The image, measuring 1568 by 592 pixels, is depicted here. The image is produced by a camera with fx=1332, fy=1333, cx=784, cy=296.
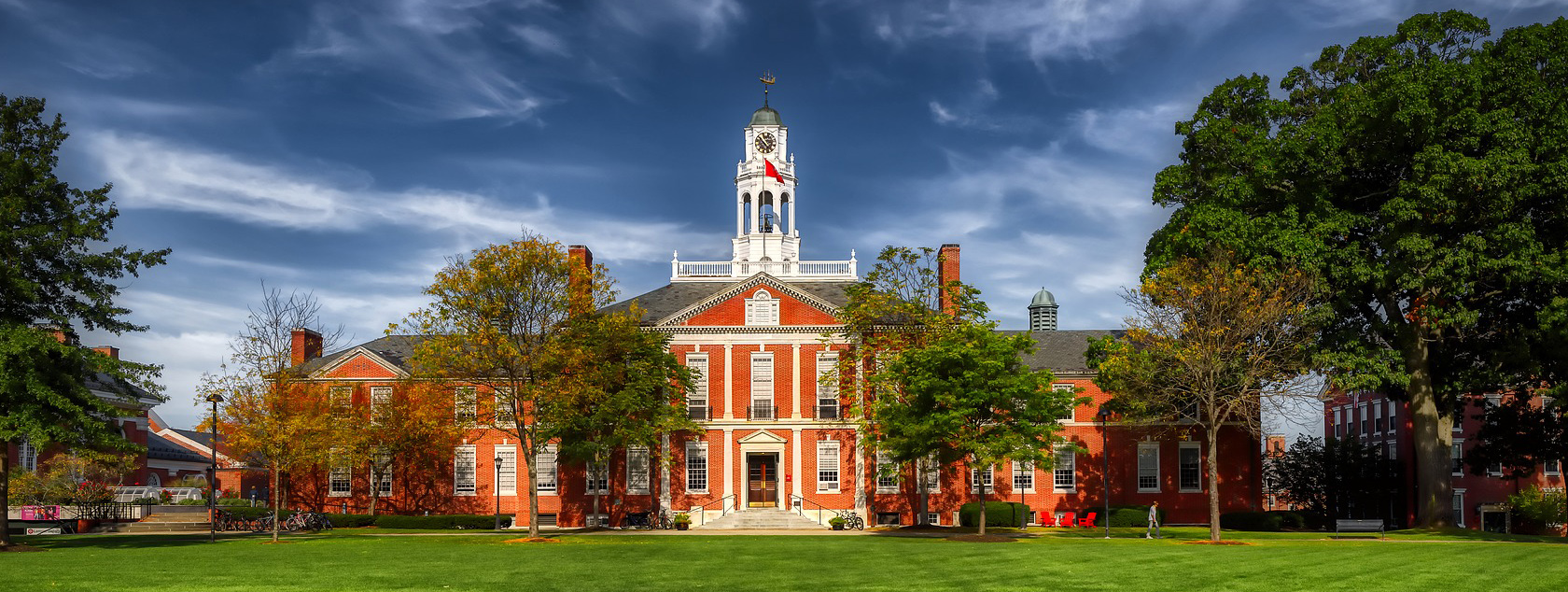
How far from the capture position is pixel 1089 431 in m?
55.6

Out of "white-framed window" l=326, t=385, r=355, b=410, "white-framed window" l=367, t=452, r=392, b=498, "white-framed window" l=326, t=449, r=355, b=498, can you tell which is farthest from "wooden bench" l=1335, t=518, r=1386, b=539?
"white-framed window" l=326, t=449, r=355, b=498

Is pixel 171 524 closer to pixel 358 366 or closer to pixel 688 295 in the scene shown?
pixel 358 366

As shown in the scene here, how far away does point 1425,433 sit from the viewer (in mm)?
42594

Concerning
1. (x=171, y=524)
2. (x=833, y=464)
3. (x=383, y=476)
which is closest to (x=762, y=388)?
(x=833, y=464)

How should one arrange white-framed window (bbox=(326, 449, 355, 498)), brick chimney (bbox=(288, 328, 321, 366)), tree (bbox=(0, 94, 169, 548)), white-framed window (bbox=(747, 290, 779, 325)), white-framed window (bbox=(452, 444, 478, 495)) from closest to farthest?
1. tree (bbox=(0, 94, 169, 548))
2. white-framed window (bbox=(747, 290, 779, 325))
3. white-framed window (bbox=(326, 449, 355, 498))
4. white-framed window (bbox=(452, 444, 478, 495))
5. brick chimney (bbox=(288, 328, 321, 366))

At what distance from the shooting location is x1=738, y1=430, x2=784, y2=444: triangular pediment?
54094 millimetres

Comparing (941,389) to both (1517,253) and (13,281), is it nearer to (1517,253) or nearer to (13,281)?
(1517,253)

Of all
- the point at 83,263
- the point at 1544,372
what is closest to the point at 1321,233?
the point at 1544,372

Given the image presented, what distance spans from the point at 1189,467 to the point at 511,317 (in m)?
29.7

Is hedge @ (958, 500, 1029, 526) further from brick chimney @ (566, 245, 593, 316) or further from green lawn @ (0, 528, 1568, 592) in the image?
brick chimney @ (566, 245, 593, 316)

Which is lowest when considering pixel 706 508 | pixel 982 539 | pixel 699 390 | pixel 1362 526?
pixel 706 508

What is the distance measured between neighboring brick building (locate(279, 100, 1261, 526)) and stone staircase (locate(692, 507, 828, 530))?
123 cm

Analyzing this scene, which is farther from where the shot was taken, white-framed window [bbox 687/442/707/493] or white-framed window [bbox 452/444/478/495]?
white-framed window [bbox 452/444/478/495]

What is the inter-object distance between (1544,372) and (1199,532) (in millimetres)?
11890
